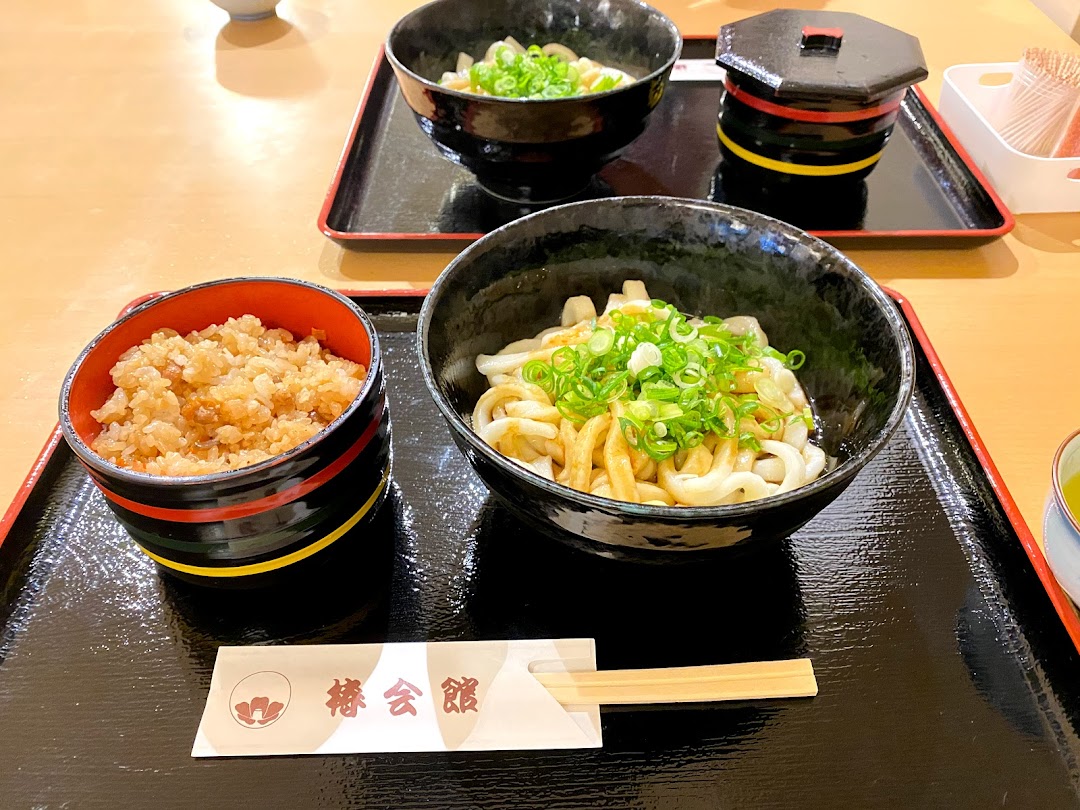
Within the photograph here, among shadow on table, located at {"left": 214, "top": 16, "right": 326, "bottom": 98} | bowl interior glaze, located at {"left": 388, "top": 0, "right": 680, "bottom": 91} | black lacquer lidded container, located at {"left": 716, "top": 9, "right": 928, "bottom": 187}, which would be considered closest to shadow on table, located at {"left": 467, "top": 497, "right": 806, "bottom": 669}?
black lacquer lidded container, located at {"left": 716, "top": 9, "right": 928, "bottom": 187}

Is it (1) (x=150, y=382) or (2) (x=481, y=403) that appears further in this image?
(2) (x=481, y=403)

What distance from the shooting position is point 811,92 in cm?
156

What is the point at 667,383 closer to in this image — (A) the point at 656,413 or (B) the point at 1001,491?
(A) the point at 656,413

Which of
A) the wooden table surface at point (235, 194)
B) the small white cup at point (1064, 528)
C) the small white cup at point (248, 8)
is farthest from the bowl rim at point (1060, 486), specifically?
the small white cup at point (248, 8)

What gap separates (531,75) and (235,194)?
2.62 feet

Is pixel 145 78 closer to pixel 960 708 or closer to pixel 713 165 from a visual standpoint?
pixel 713 165

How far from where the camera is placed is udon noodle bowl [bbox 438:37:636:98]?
1718 millimetres

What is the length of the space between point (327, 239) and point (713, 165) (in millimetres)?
964

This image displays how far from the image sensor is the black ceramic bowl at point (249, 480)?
0.89 m

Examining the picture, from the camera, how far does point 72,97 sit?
231cm

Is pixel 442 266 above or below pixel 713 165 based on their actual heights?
below

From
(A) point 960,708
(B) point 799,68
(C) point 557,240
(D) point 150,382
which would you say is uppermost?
(B) point 799,68

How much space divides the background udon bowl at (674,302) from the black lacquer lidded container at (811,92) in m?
0.54

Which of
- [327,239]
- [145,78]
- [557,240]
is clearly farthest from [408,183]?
[145,78]
